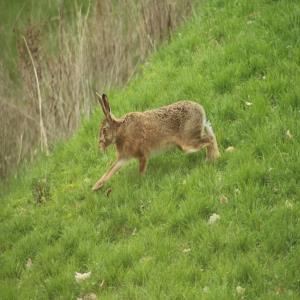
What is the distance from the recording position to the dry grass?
427 inches

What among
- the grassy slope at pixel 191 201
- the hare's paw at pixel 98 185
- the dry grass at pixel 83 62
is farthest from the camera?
the dry grass at pixel 83 62

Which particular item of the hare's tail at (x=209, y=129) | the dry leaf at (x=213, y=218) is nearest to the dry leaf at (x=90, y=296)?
the dry leaf at (x=213, y=218)

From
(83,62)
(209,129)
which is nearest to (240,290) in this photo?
(209,129)

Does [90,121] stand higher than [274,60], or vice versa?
[274,60]

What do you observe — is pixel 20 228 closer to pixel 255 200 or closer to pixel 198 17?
pixel 255 200

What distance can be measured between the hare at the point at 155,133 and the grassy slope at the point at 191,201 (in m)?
0.20

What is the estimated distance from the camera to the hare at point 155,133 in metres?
7.27

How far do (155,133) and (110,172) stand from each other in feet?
2.21

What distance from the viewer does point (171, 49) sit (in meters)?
10.0

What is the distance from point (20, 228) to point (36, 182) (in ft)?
2.75

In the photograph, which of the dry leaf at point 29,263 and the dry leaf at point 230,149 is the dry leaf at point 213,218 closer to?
the dry leaf at point 230,149

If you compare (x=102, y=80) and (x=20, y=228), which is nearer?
(x=20, y=228)

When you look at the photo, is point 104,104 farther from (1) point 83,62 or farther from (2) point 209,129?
(1) point 83,62

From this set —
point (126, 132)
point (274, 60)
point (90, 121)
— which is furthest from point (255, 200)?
point (90, 121)
